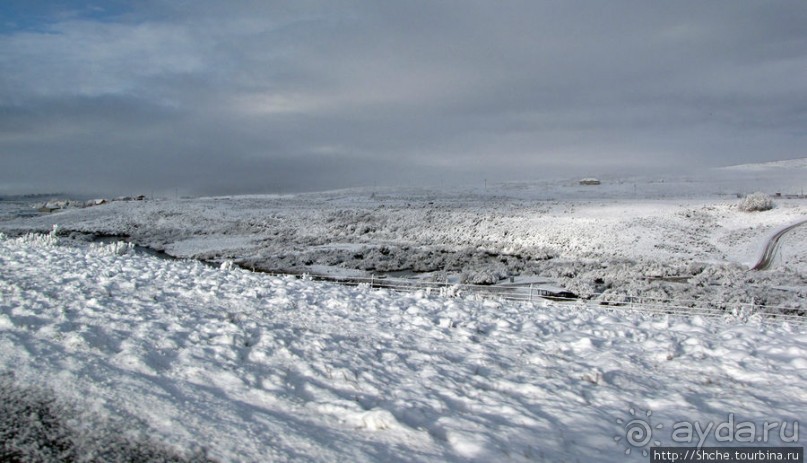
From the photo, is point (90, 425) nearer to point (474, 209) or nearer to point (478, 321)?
point (478, 321)

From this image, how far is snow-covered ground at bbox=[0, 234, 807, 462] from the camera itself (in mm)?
5422

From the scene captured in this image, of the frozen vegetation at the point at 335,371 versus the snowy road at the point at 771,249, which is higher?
the frozen vegetation at the point at 335,371

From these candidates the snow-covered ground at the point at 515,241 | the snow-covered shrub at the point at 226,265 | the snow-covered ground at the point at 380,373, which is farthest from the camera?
the snow-covered ground at the point at 515,241

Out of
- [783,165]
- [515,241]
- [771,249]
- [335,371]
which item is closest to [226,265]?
[335,371]

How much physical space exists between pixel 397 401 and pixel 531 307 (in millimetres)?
8710

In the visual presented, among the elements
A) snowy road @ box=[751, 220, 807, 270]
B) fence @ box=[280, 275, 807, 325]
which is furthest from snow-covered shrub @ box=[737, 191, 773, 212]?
fence @ box=[280, 275, 807, 325]

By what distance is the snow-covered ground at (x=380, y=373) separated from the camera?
5422 millimetres

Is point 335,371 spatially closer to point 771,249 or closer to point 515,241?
point 515,241

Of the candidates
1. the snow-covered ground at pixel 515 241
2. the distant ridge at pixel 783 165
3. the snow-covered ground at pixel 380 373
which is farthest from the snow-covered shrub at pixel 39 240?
the distant ridge at pixel 783 165

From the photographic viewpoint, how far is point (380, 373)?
7465mm

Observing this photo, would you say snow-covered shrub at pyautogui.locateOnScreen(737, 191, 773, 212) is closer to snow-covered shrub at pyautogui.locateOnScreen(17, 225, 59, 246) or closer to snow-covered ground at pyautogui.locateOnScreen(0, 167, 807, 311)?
snow-covered ground at pyautogui.locateOnScreen(0, 167, 807, 311)

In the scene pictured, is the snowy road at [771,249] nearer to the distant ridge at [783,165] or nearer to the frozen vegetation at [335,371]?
the frozen vegetation at [335,371]

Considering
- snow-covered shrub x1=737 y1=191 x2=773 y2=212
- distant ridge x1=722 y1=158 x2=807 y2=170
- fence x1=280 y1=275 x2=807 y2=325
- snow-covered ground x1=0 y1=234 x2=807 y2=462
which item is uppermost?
distant ridge x1=722 y1=158 x2=807 y2=170

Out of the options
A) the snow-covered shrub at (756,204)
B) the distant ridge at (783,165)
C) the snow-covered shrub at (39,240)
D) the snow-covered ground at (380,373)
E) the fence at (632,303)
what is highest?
the distant ridge at (783,165)
